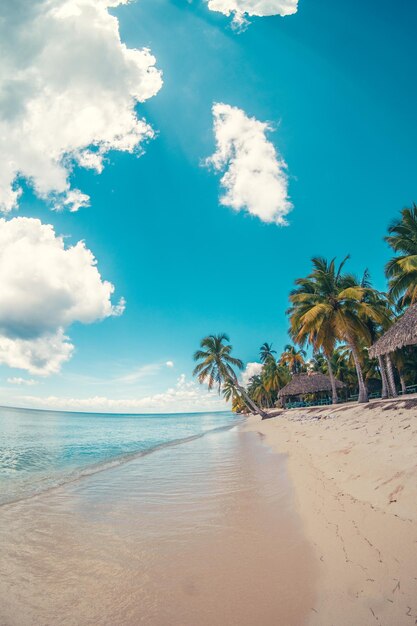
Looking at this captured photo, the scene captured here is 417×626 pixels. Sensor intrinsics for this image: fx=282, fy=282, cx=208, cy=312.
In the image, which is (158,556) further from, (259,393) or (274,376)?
(259,393)

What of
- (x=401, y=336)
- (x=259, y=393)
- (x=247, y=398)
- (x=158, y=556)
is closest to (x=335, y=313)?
(x=401, y=336)

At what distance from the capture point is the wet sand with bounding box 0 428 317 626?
262 centimetres

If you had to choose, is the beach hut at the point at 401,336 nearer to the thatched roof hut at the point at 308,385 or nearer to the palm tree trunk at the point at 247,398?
the palm tree trunk at the point at 247,398

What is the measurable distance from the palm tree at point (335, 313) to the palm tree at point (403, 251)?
1.77 meters

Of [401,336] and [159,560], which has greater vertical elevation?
[401,336]

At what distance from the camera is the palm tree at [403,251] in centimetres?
1930

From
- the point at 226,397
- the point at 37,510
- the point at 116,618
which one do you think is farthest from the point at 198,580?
the point at 226,397

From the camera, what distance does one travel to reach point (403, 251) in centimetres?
2108

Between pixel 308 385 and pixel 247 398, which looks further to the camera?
pixel 308 385

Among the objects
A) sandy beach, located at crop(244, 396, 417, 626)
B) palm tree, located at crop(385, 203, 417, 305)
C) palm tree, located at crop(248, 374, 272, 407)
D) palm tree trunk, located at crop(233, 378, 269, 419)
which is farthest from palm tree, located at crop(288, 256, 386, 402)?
palm tree, located at crop(248, 374, 272, 407)

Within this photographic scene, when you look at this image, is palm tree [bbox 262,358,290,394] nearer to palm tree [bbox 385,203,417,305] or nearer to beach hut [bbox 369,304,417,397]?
palm tree [bbox 385,203,417,305]

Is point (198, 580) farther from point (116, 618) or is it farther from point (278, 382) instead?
point (278, 382)

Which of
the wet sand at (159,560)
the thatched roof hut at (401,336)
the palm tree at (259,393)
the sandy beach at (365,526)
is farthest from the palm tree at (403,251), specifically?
the palm tree at (259,393)

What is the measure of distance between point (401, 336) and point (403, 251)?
35.3 feet
